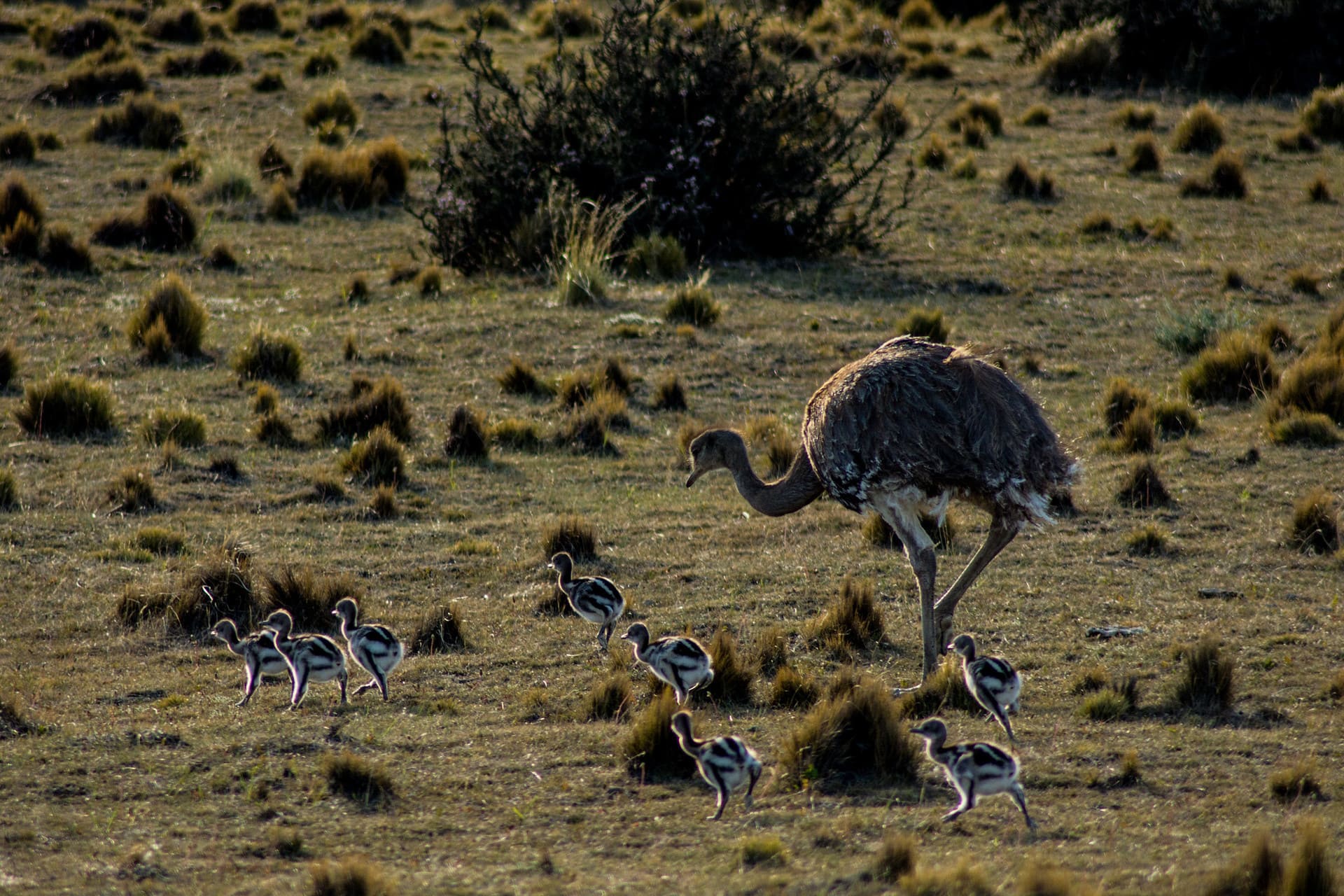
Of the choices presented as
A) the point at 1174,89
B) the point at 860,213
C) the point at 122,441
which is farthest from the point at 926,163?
the point at 122,441

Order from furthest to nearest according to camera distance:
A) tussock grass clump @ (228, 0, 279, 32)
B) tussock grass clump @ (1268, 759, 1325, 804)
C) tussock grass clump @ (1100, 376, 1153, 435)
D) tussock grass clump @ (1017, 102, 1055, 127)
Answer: tussock grass clump @ (228, 0, 279, 32), tussock grass clump @ (1017, 102, 1055, 127), tussock grass clump @ (1100, 376, 1153, 435), tussock grass clump @ (1268, 759, 1325, 804)

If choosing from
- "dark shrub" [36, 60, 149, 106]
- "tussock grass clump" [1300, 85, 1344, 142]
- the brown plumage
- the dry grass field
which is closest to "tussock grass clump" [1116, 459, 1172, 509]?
the dry grass field

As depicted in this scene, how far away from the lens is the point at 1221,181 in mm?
18469

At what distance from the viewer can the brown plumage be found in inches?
294

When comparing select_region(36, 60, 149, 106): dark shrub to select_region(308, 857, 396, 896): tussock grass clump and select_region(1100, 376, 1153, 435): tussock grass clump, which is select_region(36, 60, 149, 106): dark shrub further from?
select_region(308, 857, 396, 896): tussock grass clump

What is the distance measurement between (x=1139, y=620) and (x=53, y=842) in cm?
569

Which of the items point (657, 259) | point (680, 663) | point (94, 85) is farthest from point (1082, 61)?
point (680, 663)

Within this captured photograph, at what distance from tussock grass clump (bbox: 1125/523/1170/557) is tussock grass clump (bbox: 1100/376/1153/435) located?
2268 millimetres

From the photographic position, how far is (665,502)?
1086 centimetres

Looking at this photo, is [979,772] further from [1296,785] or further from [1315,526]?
[1315,526]

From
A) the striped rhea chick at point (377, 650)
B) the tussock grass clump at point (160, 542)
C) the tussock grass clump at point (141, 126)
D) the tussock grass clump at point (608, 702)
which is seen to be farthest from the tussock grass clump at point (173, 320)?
the tussock grass clump at point (608, 702)

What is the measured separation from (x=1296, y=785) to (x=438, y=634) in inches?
172

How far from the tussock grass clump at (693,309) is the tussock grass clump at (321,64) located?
39.1 ft

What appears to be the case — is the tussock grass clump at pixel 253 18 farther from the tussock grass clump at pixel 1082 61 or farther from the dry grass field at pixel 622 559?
the tussock grass clump at pixel 1082 61
